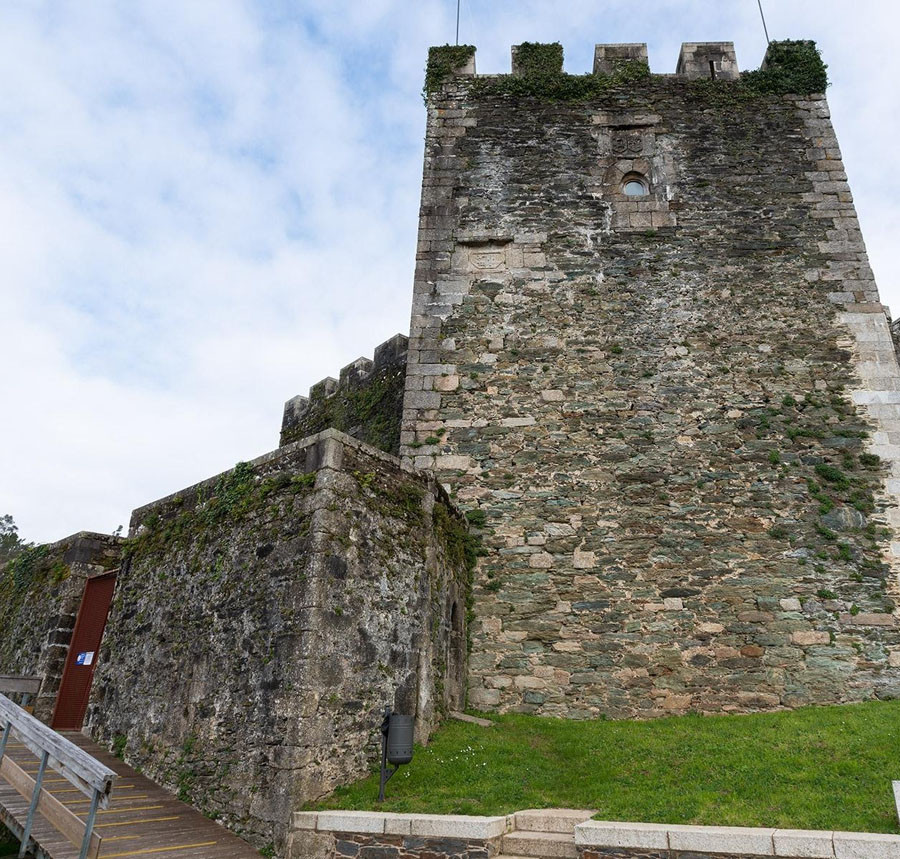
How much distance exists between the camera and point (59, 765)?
205 inches

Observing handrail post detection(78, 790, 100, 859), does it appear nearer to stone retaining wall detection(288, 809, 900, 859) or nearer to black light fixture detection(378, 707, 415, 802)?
stone retaining wall detection(288, 809, 900, 859)

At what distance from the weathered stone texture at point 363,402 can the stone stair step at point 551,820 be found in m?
6.80

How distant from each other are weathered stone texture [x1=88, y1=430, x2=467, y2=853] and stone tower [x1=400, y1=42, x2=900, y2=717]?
154 cm

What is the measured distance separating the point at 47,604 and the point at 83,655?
1.31 meters

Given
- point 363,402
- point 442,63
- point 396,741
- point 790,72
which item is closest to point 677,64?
point 790,72

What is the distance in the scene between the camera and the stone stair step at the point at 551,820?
5.20 metres

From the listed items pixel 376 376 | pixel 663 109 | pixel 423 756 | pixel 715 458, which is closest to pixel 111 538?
pixel 376 376

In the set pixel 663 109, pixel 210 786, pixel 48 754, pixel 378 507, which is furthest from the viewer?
pixel 663 109

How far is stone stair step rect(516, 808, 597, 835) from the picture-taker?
520 centimetres

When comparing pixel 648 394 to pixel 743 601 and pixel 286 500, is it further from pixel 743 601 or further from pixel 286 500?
pixel 286 500

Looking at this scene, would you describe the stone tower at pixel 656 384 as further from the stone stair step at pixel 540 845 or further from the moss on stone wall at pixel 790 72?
the stone stair step at pixel 540 845

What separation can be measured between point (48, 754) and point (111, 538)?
5.82 metres

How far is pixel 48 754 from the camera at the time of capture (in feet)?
16.9

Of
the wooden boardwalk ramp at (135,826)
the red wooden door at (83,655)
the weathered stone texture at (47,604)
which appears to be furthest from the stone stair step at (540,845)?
the weathered stone texture at (47,604)
